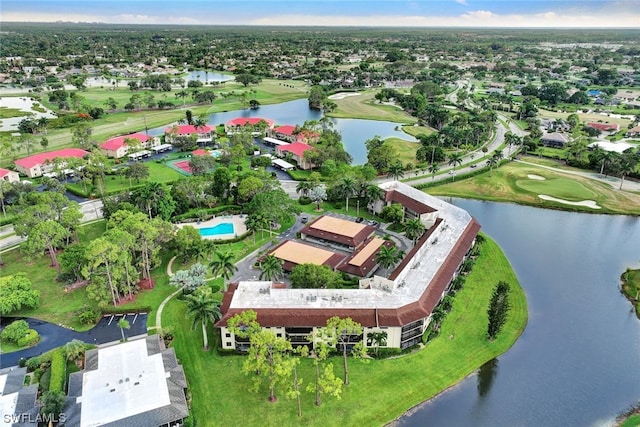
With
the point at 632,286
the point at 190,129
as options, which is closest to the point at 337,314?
the point at 632,286

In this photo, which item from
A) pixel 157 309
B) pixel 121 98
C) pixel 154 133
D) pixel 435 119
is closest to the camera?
pixel 157 309

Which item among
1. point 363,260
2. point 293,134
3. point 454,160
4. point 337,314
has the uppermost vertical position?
point 293,134

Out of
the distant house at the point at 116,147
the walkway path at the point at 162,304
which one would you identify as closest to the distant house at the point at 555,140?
the walkway path at the point at 162,304

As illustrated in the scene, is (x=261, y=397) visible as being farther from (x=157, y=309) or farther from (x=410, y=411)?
(x=157, y=309)

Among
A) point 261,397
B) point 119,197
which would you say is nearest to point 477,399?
point 261,397

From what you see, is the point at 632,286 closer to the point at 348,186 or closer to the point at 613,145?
the point at 348,186
